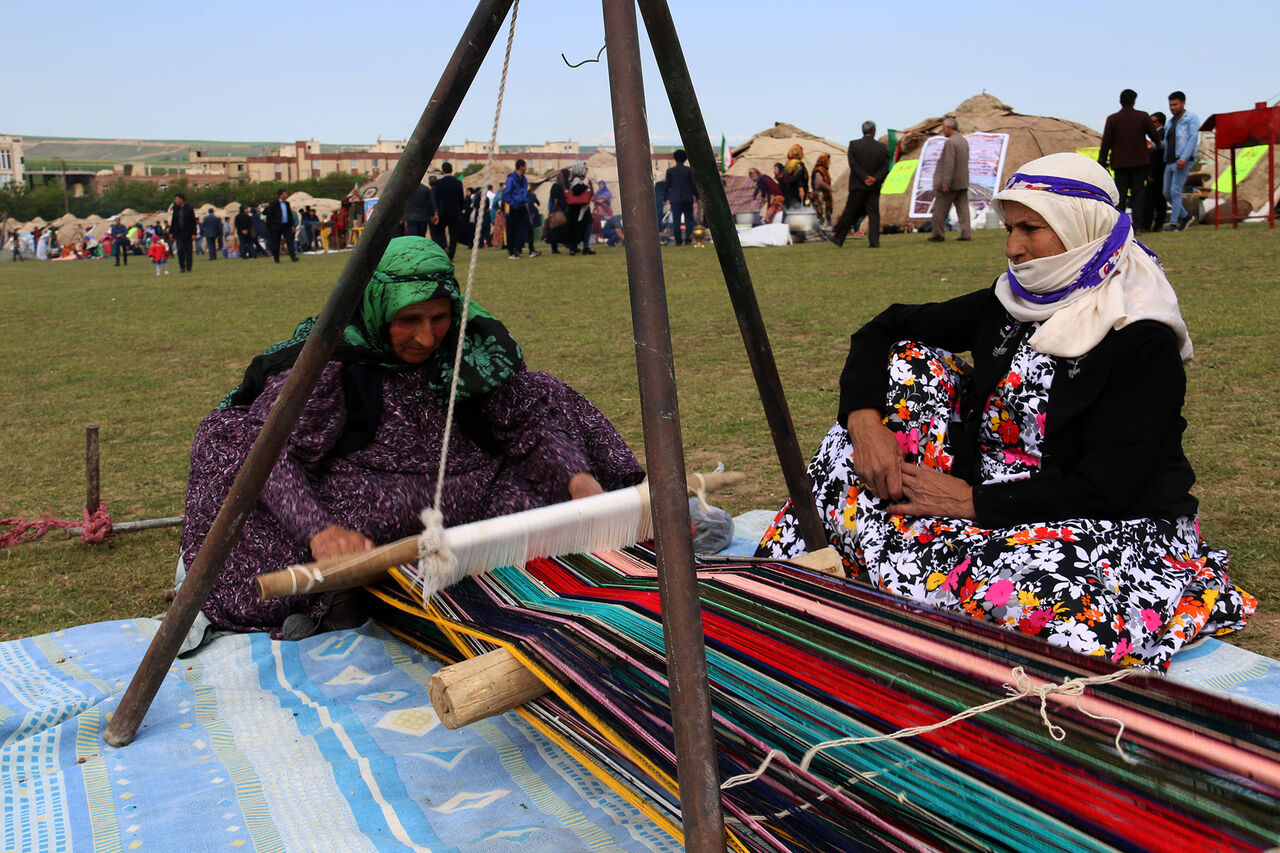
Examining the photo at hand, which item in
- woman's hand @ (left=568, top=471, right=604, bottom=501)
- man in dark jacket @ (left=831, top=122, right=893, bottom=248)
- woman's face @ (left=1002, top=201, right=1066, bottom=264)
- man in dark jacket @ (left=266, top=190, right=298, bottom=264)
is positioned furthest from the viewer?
man in dark jacket @ (left=266, top=190, right=298, bottom=264)

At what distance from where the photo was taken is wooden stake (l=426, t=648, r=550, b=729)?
2.00 m

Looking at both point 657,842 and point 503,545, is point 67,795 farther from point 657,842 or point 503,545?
point 657,842

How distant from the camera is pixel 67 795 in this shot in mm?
2137

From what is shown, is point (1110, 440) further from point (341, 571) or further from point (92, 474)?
point (92, 474)

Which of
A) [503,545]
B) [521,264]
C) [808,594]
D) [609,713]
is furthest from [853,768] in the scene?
[521,264]

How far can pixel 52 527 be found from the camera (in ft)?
13.3

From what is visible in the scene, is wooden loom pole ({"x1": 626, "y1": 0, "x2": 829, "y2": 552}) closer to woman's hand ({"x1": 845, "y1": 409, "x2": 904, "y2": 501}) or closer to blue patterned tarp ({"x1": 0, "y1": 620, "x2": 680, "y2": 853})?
woman's hand ({"x1": 845, "y1": 409, "x2": 904, "y2": 501})

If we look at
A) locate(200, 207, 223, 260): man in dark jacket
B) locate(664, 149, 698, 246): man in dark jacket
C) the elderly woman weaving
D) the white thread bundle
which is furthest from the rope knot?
locate(200, 207, 223, 260): man in dark jacket

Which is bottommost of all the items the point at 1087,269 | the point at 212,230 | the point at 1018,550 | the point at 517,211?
the point at 1018,550

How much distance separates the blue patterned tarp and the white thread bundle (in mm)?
357

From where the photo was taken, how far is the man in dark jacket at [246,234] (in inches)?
1062

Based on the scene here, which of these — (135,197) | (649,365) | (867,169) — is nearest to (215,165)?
(135,197)

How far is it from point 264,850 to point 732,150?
25.3 metres

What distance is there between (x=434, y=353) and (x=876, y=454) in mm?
1303
